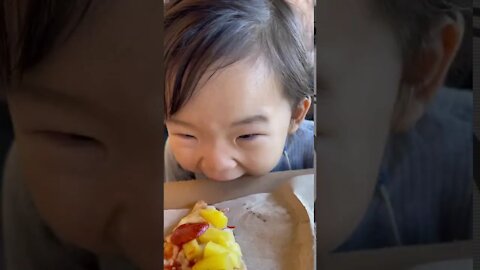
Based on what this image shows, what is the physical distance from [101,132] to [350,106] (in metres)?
0.45

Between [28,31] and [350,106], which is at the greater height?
[28,31]

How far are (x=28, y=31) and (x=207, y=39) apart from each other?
28 cm

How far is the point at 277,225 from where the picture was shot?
955 mm

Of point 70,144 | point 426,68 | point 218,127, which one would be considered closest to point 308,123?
point 218,127

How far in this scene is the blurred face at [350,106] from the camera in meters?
0.96

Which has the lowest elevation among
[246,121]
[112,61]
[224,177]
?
[224,177]

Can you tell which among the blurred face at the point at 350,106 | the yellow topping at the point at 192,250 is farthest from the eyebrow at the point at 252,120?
the yellow topping at the point at 192,250

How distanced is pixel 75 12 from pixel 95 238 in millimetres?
367

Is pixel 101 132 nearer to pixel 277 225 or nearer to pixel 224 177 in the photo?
pixel 224 177

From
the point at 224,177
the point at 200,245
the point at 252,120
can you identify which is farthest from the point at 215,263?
the point at 252,120

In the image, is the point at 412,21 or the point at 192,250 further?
the point at 412,21

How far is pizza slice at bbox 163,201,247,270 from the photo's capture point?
891mm

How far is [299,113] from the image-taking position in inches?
37.3

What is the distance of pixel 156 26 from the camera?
860 mm
